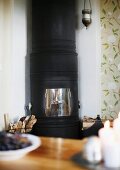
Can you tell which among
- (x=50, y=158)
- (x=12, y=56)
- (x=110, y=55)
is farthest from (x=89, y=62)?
(x=50, y=158)

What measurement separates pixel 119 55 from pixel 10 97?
4.85 ft

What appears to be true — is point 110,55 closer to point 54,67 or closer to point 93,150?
point 54,67

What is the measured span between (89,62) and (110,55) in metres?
0.28

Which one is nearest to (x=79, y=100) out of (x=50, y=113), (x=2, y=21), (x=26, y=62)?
(x=50, y=113)

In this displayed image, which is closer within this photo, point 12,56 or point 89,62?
point 12,56

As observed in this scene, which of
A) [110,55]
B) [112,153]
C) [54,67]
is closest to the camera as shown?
[112,153]

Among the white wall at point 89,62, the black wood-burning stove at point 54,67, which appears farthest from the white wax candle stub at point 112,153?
the white wall at point 89,62

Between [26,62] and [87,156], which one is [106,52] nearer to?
[26,62]

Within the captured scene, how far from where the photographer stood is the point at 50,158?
1095 millimetres

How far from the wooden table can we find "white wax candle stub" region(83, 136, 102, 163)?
0.18 ft

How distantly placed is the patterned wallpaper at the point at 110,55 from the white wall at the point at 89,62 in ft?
0.21

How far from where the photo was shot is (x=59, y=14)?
317cm

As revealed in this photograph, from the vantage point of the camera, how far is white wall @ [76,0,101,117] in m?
3.61

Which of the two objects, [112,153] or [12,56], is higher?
[12,56]
